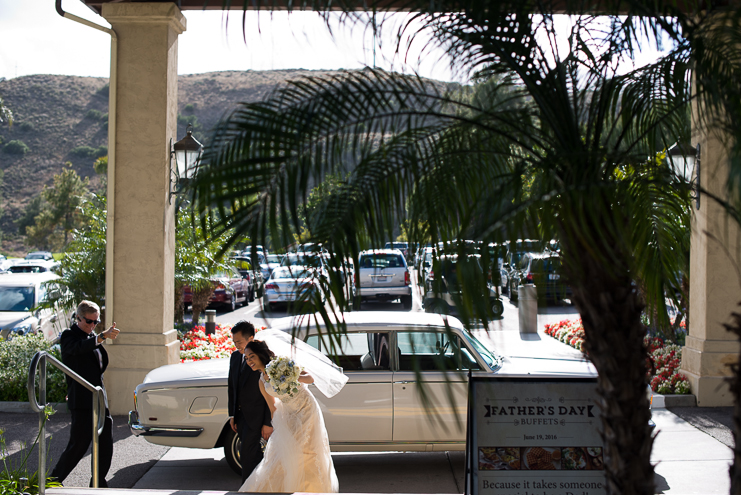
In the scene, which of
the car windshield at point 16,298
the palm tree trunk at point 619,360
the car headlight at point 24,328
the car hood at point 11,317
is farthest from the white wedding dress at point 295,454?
the car windshield at point 16,298

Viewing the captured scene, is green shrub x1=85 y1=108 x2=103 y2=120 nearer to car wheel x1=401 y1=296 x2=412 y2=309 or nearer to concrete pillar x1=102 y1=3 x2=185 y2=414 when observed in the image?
car wheel x1=401 y1=296 x2=412 y2=309

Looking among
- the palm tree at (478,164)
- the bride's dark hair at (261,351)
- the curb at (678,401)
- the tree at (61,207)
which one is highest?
the tree at (61,207)

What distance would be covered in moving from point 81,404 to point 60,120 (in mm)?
108316

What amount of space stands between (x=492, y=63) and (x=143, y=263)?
22.2 feet

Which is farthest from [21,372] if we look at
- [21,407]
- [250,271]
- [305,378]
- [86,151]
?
[86,151]

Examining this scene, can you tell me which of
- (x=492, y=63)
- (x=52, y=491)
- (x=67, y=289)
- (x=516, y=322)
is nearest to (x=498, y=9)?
(x=492, y=63)

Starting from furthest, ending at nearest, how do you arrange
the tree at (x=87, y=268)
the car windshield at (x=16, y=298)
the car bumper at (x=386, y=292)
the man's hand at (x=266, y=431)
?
the car bumper at (x=386, y=292) → the car windshield at (x=16, y=298) → the tree at (x=87, y=268) → the man's hand at (x=266, y=431)

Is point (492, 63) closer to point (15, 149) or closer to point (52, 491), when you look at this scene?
point (52, 491)

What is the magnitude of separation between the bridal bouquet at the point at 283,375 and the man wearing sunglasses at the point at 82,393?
1.90 meters

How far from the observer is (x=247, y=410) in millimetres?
5387

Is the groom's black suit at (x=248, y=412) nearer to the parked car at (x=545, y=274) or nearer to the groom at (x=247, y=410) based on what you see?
the groom at (x=247, y=410)

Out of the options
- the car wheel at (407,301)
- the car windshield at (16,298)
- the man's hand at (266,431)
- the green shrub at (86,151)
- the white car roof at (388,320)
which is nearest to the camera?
the man's hand at (266,431)

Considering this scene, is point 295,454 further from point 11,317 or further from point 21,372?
point 11,317

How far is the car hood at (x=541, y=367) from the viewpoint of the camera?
617 cm
